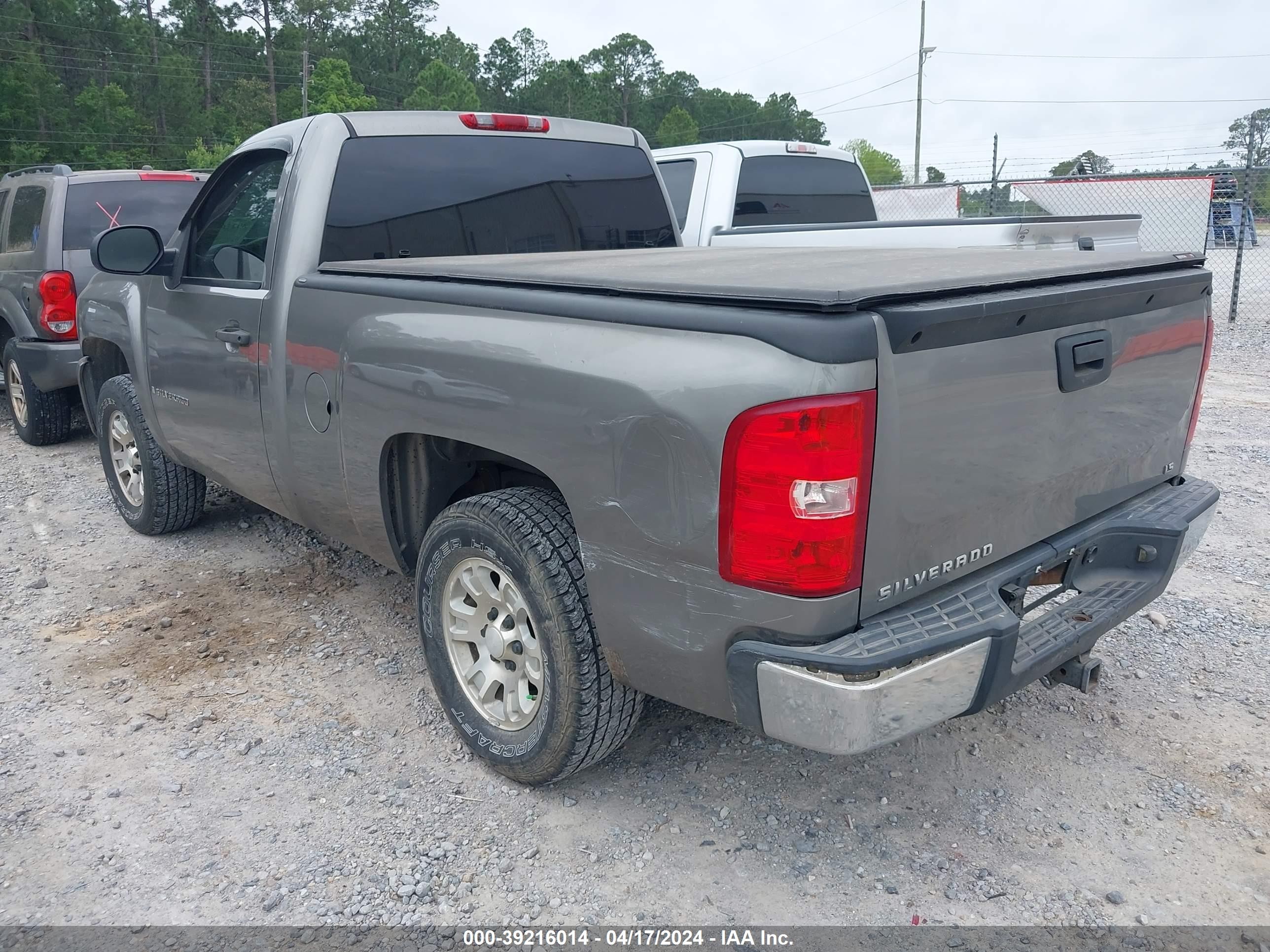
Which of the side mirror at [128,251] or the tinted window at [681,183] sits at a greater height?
the tinted window at [681,183]

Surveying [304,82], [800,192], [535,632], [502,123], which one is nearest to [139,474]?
[502,123]

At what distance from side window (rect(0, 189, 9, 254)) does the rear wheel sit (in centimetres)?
88

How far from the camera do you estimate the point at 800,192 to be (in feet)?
23.1

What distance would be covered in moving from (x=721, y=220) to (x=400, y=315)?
3.96 m

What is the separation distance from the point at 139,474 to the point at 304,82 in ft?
177

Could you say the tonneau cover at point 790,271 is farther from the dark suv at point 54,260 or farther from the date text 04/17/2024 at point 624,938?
the dark suv at point 54,260

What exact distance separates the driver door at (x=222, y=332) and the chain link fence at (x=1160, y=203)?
9.20 m

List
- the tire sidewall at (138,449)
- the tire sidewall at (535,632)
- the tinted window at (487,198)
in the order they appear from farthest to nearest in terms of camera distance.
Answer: the tire sidewall at (138,449), the tinted window at (487,198), the tire sidewall at (535,632)

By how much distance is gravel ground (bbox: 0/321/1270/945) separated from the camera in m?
2.47

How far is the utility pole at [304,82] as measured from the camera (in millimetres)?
51381

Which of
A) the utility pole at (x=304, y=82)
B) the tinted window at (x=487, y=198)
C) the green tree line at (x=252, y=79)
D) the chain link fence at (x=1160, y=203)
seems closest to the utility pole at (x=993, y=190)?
the chain link fence at (x=1160, y=203)

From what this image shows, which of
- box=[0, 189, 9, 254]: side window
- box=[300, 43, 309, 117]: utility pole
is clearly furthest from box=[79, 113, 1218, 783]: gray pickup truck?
box=[300, 43, 309, 117]: utility pole

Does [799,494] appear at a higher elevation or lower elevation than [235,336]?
lower

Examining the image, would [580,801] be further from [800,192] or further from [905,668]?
[800,192]
